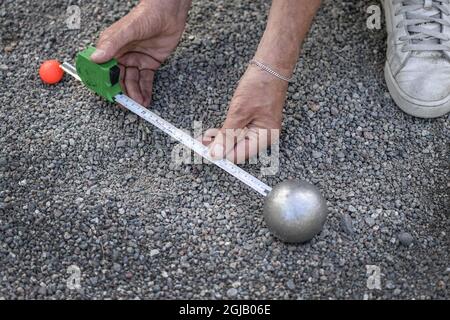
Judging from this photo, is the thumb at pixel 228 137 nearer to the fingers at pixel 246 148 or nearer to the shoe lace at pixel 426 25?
the fingers at pixel 246 148

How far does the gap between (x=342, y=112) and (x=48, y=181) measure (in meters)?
1.11

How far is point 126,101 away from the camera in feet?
8.78

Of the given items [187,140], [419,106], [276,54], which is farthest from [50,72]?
[419,106]

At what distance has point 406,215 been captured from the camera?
2.44m

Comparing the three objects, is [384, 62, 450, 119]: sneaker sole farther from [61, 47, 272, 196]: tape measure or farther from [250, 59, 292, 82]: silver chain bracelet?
[61, 47, 272, 196]: tape measure

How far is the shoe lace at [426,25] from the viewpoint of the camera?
2.72 meters

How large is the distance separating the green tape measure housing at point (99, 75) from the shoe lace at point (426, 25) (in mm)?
1102

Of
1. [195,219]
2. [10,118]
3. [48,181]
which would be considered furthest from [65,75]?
[195,219]

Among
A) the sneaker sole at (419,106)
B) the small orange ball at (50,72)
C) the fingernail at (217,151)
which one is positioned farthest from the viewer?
the small orange ball at (50,72)

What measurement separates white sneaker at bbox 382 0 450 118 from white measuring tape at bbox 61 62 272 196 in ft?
2.26

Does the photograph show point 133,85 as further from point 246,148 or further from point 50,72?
point 246,148

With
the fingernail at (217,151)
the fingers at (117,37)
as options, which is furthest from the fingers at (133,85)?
the fingernail at (217,151)

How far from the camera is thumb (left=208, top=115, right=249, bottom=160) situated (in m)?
2.44

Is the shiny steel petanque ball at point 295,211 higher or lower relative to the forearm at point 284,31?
lower
